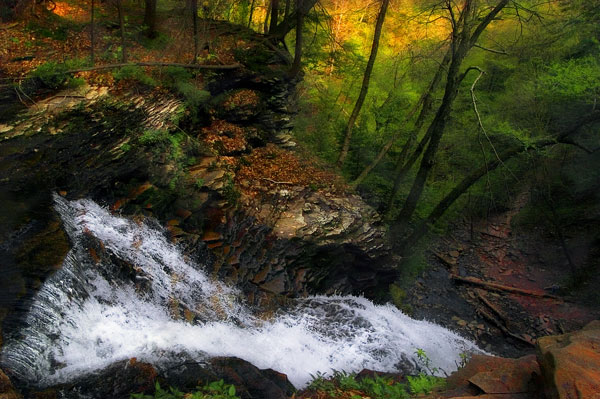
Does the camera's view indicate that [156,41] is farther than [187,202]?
Yes

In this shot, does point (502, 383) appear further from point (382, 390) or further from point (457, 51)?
point (457, 51)

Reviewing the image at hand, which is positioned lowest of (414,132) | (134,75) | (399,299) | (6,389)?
(399,299)

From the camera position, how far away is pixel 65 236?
532cm

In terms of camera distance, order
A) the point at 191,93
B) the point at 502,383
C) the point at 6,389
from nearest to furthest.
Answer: the point at 6,389, the point at 502,383, the point at 191,93

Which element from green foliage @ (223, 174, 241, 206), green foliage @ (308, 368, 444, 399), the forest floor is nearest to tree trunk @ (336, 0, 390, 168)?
green foliage @ (223, 174, 241, 206)

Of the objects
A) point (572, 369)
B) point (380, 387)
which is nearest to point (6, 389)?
point (380, 387)

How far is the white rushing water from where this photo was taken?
4.29m

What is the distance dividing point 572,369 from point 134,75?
903 cm

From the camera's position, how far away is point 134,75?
8016 millimetres

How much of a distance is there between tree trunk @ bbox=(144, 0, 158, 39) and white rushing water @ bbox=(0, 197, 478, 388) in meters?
5.42

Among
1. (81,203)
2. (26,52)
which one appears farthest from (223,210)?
(26,52)

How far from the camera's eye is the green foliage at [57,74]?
22.7ft

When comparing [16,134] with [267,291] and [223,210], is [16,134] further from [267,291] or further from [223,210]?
[267,291]

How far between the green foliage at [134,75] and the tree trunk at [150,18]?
1.82 metres
